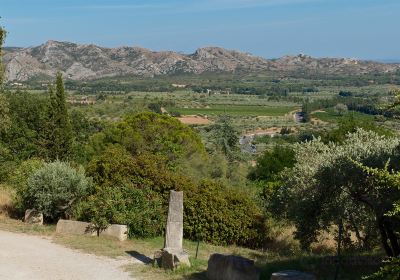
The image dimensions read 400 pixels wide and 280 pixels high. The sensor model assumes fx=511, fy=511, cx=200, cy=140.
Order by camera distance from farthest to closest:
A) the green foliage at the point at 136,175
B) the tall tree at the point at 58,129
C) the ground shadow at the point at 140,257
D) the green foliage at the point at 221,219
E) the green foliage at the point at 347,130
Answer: the tall tree at the point at 58,129, the green foliage at the point at 347,130, the green foliage at the point at 136,175, the green foliage at the point at 221,219, the ground shadow at the point at 140,257

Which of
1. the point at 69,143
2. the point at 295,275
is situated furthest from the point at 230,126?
the point at 295,275

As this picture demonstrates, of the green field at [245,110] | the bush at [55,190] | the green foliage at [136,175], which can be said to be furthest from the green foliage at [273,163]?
the green field at [245,110]

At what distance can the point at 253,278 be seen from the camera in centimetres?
1116

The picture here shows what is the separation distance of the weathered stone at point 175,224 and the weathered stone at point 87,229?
2.59 m

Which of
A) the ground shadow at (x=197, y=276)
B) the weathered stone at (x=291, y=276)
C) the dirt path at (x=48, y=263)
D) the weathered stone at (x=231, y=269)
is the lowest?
the dirt path at (x=48, y=263)

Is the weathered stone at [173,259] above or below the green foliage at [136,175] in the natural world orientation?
below

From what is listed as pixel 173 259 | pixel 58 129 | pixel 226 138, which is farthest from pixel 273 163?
pixel 173 259

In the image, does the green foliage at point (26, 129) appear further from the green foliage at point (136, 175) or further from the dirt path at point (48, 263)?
the dirt path at point (48, 263)

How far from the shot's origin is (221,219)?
1812 centimetres

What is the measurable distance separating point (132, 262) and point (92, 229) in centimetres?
329

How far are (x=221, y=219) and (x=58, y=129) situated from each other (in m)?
23.9

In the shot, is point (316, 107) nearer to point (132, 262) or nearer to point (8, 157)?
point (8, 157)

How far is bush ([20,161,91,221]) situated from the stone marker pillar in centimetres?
510

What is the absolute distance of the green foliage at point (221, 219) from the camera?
18.1m
